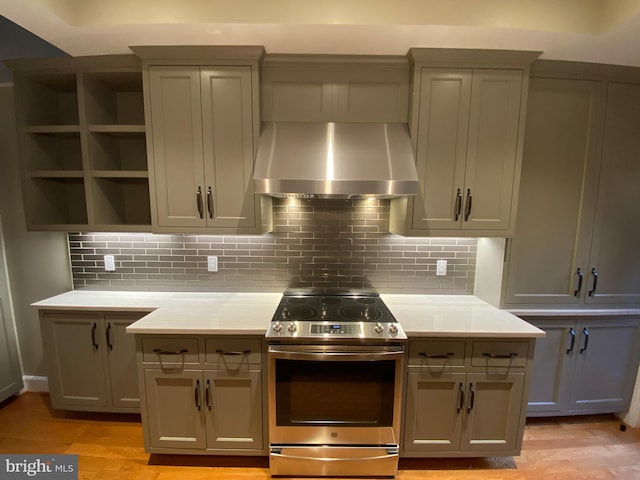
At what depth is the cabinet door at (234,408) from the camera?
1705mm

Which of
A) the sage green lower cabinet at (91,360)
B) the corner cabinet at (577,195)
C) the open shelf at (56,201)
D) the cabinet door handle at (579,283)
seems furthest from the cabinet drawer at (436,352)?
the open shelf at (56,201)

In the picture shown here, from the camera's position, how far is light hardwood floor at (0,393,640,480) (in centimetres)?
178

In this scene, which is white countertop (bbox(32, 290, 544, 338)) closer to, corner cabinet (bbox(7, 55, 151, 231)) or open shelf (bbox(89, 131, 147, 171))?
corner cabinet (bbox(7, 55, 151, 231))

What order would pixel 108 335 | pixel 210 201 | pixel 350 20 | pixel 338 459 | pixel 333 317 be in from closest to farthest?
pixel 350 20 → pixel 338 459 → pixel 333 317 → pixel 210 201 → pixel 108 335

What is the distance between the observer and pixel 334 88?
1.85 meters

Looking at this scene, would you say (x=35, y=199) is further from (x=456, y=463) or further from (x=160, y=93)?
(x=456, y=463)

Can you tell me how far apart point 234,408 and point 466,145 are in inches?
90.6

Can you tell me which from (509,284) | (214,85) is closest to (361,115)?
(214,85)

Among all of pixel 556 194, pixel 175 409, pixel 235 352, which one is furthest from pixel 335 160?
pixel 175 409

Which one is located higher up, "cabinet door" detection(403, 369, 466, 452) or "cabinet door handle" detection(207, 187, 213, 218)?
"cabinet door handle" detection(207, 187, 213, 218)

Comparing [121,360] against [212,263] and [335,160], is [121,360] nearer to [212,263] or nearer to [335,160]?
[212,263]

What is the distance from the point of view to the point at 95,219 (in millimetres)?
2016

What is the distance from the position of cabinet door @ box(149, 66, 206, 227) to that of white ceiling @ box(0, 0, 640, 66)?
→ 0.26 meters

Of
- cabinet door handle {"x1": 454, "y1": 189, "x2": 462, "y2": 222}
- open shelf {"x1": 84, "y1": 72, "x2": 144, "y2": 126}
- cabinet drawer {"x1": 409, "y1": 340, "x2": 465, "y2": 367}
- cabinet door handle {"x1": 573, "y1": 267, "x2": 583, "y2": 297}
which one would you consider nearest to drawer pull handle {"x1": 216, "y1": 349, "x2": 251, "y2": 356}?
cabinet drawer {"x1": 409, "y1": 340, "x2": 465, "y2": 367}
